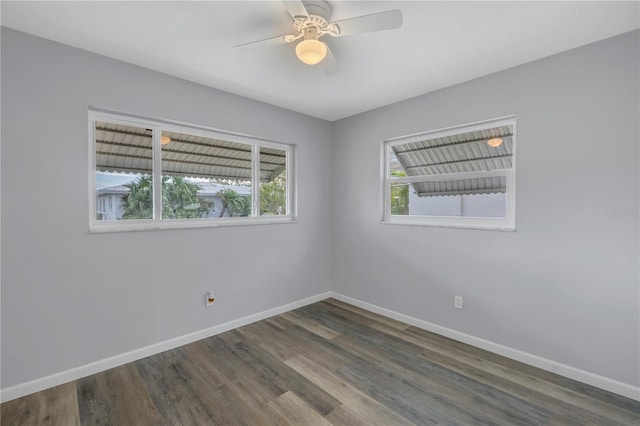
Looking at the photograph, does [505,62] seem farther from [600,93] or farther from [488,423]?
[488,423]

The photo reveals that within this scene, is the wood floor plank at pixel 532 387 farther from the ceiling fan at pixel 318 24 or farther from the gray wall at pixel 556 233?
the ceiling fan at pixel 318 24

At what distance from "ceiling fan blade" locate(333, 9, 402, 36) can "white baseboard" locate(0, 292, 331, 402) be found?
2.82 m

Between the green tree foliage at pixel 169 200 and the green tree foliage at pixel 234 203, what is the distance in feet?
0.48

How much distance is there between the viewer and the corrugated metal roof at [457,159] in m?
2.71

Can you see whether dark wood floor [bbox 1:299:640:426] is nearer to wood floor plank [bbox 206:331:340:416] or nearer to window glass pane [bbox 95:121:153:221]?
wood floor plank [bbox 206:331:340:416]

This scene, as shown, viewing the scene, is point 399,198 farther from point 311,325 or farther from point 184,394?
point 184,394

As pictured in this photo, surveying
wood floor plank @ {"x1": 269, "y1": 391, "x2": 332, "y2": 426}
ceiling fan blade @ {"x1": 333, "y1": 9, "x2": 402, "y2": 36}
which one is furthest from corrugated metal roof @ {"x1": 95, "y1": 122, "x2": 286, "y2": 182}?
wood floor plank @ {"x1": 269, "y1": 391, "x2": 332, "y2": 426}

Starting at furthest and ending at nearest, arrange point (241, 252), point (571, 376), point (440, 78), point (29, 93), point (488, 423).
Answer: point (241, 252)
point (440, 78)
point (571, 376)
point (29, 93)
point (488, 423)

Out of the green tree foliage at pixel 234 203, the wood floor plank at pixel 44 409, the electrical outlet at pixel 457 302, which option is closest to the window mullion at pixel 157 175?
the green tree foliage at pixel 234 203

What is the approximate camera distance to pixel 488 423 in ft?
5.92

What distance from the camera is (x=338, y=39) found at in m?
2.10

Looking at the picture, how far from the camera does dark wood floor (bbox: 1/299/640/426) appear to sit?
1851 mm

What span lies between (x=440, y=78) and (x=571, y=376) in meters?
2.62

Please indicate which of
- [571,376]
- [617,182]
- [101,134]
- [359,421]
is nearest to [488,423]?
[359,421]
